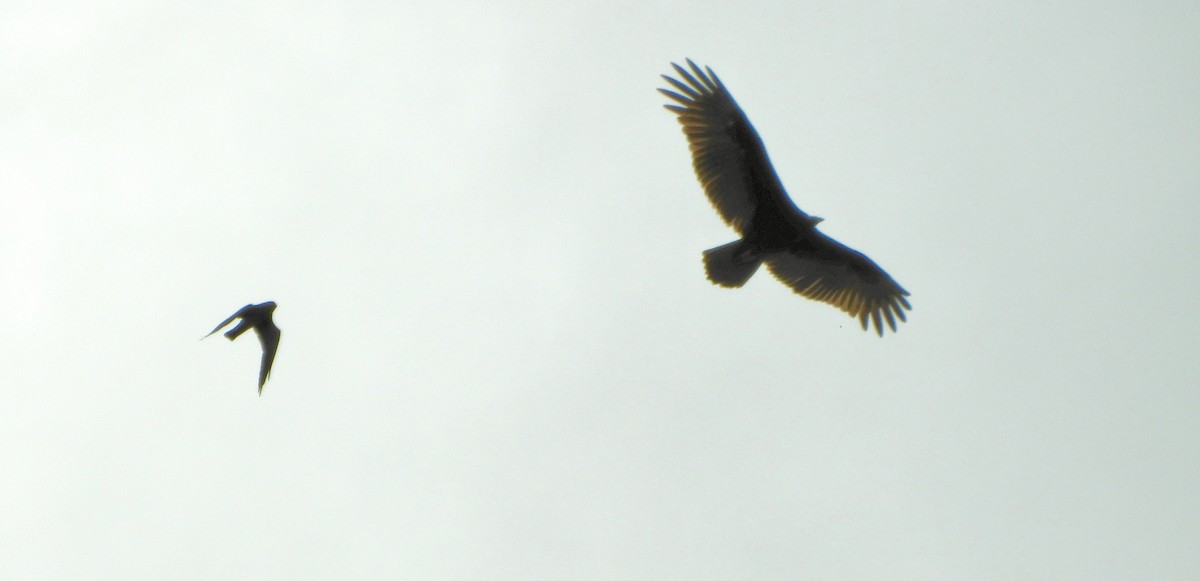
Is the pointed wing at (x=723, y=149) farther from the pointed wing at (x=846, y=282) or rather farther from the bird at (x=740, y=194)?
the pointed wing at (x=846, y=282)

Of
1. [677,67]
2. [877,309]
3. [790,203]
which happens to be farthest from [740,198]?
[877,309]

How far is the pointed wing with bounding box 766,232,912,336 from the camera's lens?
12.6m

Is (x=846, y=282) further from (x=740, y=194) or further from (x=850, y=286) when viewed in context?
(x=740, y=194)

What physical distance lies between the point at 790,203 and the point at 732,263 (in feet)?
3.26

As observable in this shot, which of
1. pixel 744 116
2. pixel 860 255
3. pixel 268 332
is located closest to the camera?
pixel 268 332

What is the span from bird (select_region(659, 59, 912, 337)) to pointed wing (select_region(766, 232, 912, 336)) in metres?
0.03

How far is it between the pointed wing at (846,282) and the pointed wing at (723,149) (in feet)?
3.35

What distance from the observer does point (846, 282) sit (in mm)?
13086

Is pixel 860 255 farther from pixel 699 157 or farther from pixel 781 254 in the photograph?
pixel 699 157

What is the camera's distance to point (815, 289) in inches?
520

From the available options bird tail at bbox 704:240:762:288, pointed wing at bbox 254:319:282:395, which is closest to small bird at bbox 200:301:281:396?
pointed wing at bbox 254:319:282:395

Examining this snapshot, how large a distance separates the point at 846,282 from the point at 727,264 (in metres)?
2.02

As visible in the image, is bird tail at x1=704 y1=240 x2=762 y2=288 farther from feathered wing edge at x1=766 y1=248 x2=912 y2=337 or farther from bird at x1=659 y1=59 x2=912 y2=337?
feathered wing edge at x1=766 y1=248 x2=912 y2=337

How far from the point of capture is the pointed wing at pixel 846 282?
41.4 ft
